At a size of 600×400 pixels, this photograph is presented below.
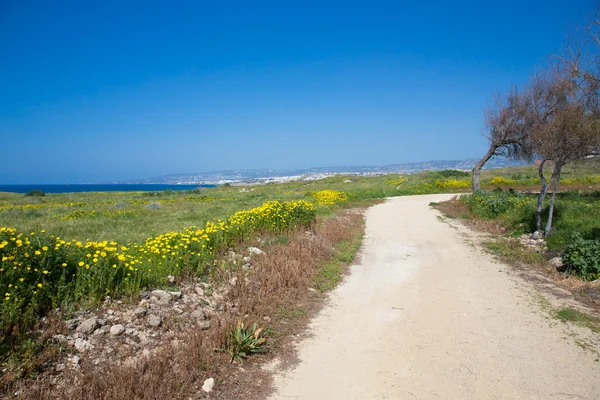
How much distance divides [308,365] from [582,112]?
12.9 meters

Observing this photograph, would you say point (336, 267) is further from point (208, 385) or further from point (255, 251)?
point (208, 385)

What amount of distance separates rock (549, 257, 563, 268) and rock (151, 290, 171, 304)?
9413 millimetres

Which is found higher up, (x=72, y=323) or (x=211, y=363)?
(x=72, y=323)

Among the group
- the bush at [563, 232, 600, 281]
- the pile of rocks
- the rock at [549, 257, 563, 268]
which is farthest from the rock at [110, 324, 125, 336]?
Answer: the rock at [549, 257, 563, 268]

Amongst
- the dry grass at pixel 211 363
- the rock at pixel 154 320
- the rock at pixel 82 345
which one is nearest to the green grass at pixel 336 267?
the dry grass at pixel 211 363

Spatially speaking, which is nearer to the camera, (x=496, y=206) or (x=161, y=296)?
(x=161, y=296)

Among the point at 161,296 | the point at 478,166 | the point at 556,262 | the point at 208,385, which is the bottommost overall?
the point at 556,262

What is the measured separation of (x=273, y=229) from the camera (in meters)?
11.0

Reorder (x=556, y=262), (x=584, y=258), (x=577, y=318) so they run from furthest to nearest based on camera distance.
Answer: (x=556, y=262), (x=584, y=258), (x=577, y=318)

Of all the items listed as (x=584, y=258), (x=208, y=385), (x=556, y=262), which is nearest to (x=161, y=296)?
(x=208, y=385)

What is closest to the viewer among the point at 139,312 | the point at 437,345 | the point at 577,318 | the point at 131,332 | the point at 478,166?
the point at 131,332

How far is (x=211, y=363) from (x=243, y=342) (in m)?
0.52

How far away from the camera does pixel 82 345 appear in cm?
436

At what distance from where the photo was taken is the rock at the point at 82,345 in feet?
14.2
